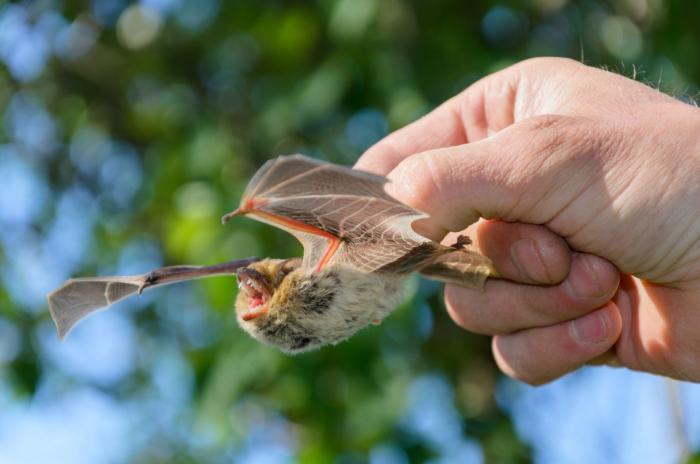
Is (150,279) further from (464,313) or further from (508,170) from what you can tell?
(464,313)

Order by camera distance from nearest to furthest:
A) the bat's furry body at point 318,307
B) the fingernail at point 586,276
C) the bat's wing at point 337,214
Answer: the bat's wing at point 337,214, the bat's furry body at point 318,307, the fingernail at point 586,276

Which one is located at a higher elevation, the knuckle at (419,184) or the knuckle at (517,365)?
the knuckle at (419,184)

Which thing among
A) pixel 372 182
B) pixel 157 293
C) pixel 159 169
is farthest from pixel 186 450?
pixel 372 182

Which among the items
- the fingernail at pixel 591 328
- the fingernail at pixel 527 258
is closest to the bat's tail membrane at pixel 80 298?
the fingernail at pixel 527 258

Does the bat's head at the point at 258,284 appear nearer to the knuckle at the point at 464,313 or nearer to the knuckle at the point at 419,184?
the knuckle at the point at 419,184

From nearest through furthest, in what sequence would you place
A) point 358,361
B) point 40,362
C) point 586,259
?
point 586,259
point 358,361
point 40,362

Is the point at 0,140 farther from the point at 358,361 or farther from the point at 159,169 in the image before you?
the point at 358,361
